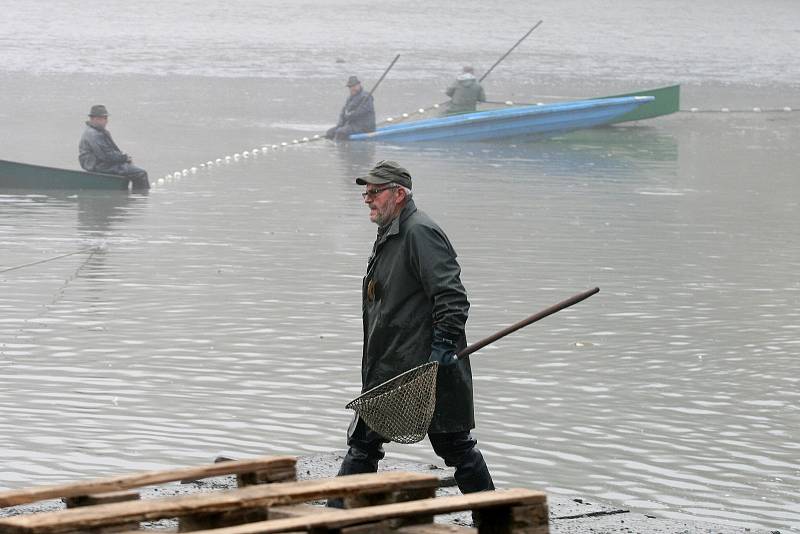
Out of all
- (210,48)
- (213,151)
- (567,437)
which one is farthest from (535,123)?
(210,48)

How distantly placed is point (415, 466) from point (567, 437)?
1.33 meters

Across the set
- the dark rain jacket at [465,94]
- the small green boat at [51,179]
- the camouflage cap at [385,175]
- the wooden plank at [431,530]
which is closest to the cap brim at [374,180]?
the camouflage cap at [385,175]

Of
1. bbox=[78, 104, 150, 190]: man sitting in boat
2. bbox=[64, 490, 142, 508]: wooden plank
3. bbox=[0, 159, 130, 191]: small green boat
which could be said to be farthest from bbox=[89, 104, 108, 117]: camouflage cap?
bbox=[64, 490, 142, 508]: wooden plank

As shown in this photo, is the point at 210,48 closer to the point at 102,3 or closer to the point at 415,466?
the point at 102,3

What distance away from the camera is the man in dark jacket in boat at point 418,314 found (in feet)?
22.8

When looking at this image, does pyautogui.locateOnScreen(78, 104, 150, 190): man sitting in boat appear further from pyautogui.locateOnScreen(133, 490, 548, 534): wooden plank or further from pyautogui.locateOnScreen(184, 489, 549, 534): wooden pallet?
pyautogui.locateOnScreen(133, 490, 548, 534): wooden plank

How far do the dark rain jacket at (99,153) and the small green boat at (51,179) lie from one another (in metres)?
0.30

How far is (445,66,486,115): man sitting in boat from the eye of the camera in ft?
101

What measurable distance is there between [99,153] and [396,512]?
53.4ft

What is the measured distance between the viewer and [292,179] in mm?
22719

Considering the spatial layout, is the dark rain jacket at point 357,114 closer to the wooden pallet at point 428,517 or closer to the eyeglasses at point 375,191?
the eyeglasses at point 375,191

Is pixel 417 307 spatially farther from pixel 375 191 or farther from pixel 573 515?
pixel 573 515

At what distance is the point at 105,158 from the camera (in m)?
21.0

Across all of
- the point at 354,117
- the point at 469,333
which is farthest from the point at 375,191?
the point at 354,117
